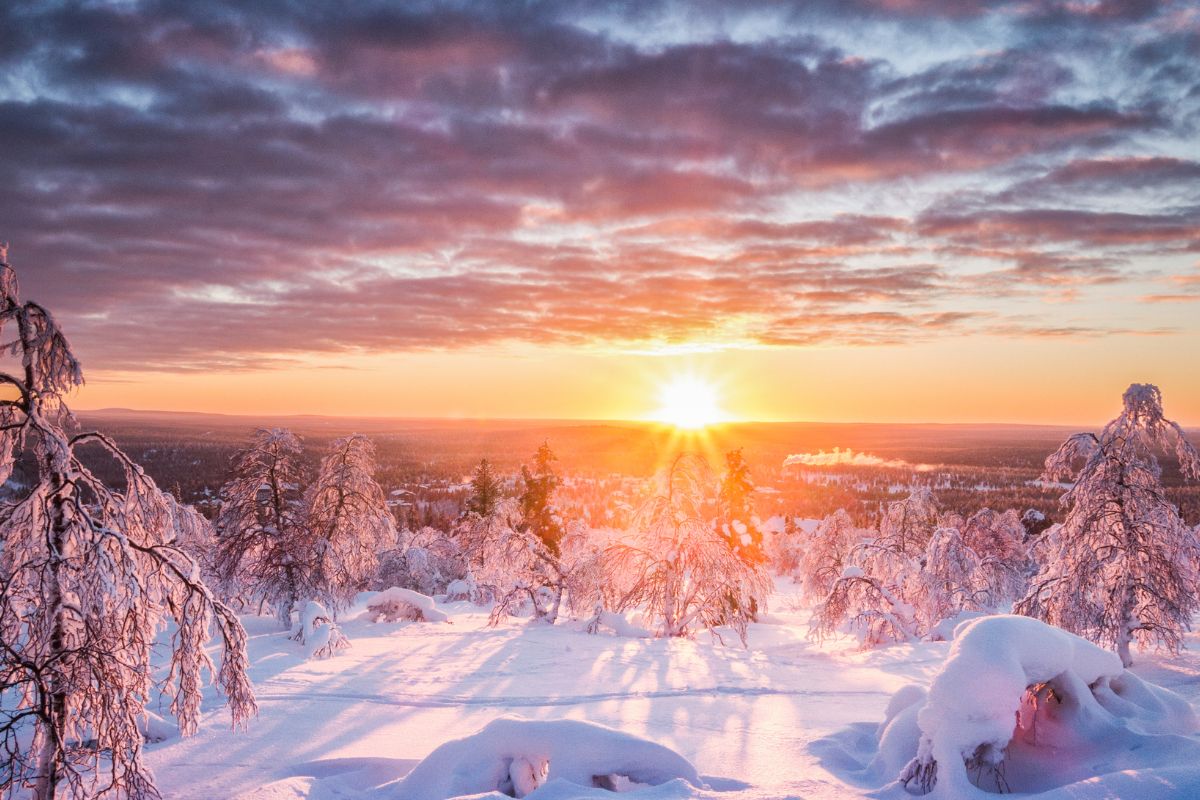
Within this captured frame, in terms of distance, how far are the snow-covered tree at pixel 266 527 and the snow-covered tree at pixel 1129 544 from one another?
23786 millimetres

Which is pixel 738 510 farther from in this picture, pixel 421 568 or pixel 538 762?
pixel 538 762

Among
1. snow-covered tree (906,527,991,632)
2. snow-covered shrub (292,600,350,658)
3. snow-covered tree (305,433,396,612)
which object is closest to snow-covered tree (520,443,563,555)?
snow-covered tree (305,433,396,612)

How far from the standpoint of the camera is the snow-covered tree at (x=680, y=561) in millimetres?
21797

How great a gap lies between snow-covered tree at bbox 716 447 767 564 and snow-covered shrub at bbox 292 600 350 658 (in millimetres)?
19650

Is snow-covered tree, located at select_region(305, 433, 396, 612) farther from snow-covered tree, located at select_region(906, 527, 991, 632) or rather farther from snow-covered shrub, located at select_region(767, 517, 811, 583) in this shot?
snow-covered shrub, located at select_region(767, 517, 811, 583)

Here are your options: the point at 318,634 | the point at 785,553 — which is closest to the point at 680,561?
the point at 318,634

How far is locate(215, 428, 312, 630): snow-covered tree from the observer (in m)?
22.7

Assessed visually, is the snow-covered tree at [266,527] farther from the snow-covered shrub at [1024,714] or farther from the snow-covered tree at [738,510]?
the snow-covered shrub at [1024,714]

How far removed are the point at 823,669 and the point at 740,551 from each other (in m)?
17.0

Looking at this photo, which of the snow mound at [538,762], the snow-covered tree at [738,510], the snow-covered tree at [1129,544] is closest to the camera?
the snow mound at [538,762]

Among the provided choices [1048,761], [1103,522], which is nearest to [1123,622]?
[1103,522]

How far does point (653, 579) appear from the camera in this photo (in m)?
22.1

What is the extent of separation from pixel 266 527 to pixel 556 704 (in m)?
15.5

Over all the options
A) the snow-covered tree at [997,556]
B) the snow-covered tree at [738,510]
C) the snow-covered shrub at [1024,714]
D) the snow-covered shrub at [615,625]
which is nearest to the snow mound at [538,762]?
the snow-covered shrub at [1024,714]
